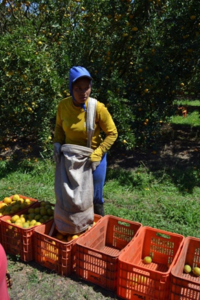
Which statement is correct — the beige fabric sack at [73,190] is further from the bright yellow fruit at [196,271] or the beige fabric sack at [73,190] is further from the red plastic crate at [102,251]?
the bright yellow fruit at [196,271]

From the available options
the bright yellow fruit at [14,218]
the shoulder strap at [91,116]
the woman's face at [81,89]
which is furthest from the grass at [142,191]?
the woman's face at [81,89]

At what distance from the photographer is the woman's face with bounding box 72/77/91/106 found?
122 inches

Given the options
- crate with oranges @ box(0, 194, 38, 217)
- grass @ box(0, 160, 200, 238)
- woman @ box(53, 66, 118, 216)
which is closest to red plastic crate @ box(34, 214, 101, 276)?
crate with oranges @ box(0, 194, 38, 217)

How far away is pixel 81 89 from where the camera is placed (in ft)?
10.3

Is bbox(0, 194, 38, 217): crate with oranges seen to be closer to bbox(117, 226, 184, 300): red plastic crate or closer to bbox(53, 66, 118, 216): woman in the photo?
bbox(53, 66, 118, 216): woman

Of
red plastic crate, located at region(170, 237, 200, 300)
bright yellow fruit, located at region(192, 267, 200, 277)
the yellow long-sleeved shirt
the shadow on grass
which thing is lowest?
bright yellow fruit, located at region(192, 267, 200, 277)

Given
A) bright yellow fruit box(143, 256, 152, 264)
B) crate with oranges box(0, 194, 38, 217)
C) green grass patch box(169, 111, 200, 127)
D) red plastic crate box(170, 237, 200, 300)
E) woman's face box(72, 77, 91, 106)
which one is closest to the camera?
red plastic crate box(170, 237, 200, 300)

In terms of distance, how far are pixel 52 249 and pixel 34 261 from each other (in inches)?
15.3

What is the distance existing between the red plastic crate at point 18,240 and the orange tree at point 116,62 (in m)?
2.53

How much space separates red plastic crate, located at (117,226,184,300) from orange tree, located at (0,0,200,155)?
2.55 metres

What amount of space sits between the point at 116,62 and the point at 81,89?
3565 mm

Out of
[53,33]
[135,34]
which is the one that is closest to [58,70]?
[53,33]

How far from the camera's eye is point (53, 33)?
22.0 ft

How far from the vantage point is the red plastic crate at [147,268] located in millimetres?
2736
